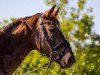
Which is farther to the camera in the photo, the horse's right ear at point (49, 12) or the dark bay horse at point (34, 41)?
the horse's right ear at point (49, 12)

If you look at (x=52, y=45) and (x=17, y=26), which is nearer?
(x=52, y=45)

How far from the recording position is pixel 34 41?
18.2ft

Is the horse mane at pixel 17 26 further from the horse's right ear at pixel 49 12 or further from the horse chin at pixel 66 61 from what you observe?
the horse chin at pixel 66 61

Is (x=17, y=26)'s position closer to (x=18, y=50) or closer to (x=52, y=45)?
(x=18, y=50)

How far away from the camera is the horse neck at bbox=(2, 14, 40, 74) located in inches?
211

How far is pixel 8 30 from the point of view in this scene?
18.0 feet

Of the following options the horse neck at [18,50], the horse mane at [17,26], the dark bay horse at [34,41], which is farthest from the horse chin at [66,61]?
the horse mane at [17,26]

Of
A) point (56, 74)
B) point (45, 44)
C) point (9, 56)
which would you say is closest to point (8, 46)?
point (9, 56)

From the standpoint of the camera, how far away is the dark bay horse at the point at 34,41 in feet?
17.7

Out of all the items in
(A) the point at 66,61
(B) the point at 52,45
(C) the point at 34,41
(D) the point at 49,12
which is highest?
(D) the point at 49,12

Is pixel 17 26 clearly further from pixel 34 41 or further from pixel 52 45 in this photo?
pixel 52 45

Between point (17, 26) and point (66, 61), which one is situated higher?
point (17, 26)

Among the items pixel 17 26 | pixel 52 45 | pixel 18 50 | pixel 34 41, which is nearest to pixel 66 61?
pixel 52 45

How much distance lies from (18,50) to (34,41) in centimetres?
32
